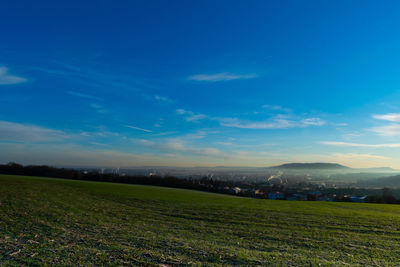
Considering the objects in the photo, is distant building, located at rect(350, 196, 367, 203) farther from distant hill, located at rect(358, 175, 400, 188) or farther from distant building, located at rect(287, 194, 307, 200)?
distant hill, located at rect(358, 175, 400, 188)

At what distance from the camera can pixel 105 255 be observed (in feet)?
20.4

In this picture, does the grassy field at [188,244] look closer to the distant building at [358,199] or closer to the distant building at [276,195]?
the distant building at [276,195]

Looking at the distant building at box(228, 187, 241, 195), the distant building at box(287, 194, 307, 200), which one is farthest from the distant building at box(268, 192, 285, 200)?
the distant building at box(228, 187, 241, 195)

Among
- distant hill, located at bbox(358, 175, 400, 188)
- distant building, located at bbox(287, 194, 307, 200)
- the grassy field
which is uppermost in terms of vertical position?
the grassy field

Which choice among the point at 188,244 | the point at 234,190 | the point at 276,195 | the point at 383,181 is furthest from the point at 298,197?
the point at 188,244

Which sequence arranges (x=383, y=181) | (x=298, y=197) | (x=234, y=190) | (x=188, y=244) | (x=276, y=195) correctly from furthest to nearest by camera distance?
(x=383, y=181), (x=234, y=190), (x=276, y=195), (x=298, y=197), (x=188, y=244)

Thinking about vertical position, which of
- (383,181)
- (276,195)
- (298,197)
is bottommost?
(298,197)

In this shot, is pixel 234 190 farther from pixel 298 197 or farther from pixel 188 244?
pixel 188 244

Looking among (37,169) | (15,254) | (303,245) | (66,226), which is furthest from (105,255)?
(37,169)

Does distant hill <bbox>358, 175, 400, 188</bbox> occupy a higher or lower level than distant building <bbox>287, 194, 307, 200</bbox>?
higher

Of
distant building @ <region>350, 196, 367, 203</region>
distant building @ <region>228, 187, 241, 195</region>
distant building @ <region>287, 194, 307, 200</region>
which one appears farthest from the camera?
distant building @ <region>228, 187, 241, 195</region>

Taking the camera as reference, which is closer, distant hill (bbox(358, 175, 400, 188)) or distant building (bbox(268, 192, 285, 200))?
distant building (bbox(268, 192, 285, 200))

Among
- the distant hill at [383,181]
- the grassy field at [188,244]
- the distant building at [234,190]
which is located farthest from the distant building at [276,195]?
the grassy field at [188,244]

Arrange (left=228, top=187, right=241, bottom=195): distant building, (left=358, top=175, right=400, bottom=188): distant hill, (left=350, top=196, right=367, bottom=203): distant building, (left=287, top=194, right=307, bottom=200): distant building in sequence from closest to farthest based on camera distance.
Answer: (left=350, top=196, right=367, bottom=203): distant building, (left=287, top=194, right=307, bottom=200): distant building, (left=228, top=187, right=241, bottom=195): distant building, (left=358, top=175, right=400, bottom=188): distant hill
